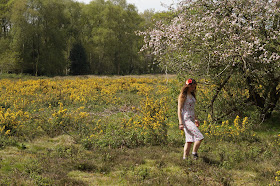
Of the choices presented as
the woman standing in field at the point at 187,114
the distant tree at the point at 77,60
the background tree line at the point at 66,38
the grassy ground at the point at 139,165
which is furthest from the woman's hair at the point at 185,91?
the distant tree at the point at 77,60

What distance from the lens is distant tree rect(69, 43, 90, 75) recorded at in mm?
41375

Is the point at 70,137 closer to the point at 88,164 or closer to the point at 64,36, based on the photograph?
the point at 88,164

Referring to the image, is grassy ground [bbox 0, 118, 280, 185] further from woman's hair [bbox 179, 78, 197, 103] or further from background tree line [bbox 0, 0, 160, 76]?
background tree line [bbox 0, 0, 160, 76]

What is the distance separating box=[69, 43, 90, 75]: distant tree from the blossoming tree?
33.8 m

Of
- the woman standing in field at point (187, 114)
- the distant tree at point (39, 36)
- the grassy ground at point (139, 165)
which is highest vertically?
the distant tree at point (39, 36)

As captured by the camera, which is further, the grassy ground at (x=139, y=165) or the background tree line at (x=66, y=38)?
the background tree line at (x=66, y=38)

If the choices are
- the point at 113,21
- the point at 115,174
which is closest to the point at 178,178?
the point at 115,174

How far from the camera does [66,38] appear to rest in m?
45.9

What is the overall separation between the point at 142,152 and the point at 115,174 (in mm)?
1292

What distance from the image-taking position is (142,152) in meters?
6.16

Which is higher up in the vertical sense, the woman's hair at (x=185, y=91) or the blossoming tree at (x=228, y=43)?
the blossoming tree at (x=228, y=43)

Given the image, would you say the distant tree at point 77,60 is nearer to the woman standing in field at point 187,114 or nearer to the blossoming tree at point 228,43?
the blossoming tree at point 228,43

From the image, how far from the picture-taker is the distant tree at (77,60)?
41375mm

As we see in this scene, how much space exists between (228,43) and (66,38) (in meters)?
42.5
